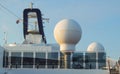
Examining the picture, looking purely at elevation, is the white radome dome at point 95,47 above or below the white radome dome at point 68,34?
below

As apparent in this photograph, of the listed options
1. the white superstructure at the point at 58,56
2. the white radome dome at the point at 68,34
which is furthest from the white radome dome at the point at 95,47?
the white radome dome at the point at 68,34

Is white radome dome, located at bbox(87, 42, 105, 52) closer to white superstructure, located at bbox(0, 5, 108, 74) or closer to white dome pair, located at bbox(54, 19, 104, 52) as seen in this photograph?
white superstructure, located at bbox(0, 5, 108, 74)

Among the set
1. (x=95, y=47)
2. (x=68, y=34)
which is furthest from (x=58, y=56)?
(x=95, y=47)

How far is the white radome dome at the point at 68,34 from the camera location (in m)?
42.2

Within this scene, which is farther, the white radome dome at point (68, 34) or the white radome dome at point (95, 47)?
the white radome dome at point (95, 47)

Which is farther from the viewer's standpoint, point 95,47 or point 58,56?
Result: point 95,47

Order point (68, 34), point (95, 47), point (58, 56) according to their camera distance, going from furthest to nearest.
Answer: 1. point (95, 47)
2. point (58, 56)
3. point (68, 34)

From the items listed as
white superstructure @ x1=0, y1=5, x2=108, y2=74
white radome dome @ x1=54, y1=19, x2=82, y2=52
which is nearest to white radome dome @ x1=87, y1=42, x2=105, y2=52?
white superstructure @ x1=0, y1=5, x2=108, y2=74

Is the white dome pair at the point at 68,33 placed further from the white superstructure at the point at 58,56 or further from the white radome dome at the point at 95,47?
the white radome dome at the point at 95,47

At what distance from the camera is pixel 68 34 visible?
4212 centimetres

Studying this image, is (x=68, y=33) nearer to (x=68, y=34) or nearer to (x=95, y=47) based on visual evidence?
(x=68, y=34)

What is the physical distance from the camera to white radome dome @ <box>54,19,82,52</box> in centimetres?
4225

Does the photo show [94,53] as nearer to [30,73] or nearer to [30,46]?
[30,46]

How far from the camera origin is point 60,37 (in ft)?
139
